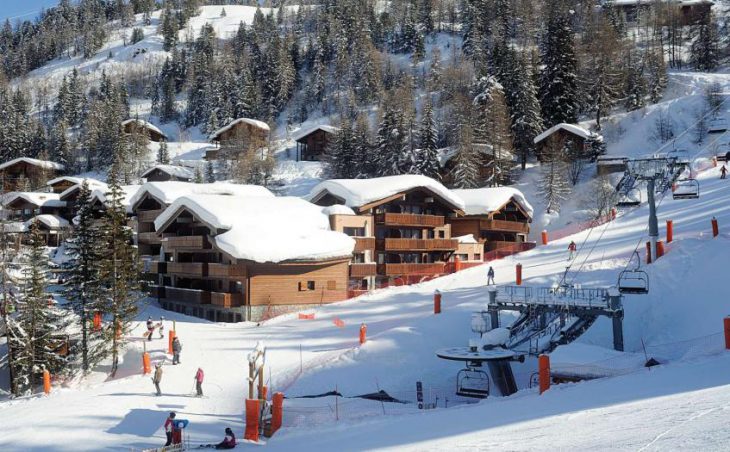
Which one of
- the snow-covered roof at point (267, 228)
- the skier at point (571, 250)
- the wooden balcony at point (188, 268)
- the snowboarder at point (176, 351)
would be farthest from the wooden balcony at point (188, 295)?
the skier at point (571, 250)

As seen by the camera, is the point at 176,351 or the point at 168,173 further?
the point at 168,173

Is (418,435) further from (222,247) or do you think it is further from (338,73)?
(338,73)

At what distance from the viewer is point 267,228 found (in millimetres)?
37531

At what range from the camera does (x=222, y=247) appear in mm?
35500

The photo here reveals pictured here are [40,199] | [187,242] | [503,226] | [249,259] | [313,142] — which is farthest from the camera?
[313,142]

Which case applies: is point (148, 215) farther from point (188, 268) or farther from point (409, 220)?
point (409, 220)

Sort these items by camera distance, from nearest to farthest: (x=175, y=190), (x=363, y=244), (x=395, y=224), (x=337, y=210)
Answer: (x=337, y=210) < (x=363, y=244) < (x=395, y=224) < (x=175, y=190)

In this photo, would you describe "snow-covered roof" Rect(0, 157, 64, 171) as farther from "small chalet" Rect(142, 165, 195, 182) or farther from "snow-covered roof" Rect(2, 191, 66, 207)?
"snow-covered roof" Rect(2, 191, 66, 207)

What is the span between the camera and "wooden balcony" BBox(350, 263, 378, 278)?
4148 cm

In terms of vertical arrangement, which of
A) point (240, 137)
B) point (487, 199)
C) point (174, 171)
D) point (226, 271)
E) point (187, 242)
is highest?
point (240, 137)

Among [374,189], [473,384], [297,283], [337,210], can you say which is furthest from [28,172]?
[473,384]

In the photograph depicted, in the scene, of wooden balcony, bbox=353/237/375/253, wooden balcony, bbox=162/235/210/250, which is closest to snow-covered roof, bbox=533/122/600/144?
wooden balcony, bbox=353/237/375/253

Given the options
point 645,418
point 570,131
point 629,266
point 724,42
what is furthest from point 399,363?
point 724,42

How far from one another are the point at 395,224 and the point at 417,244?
2.18m
